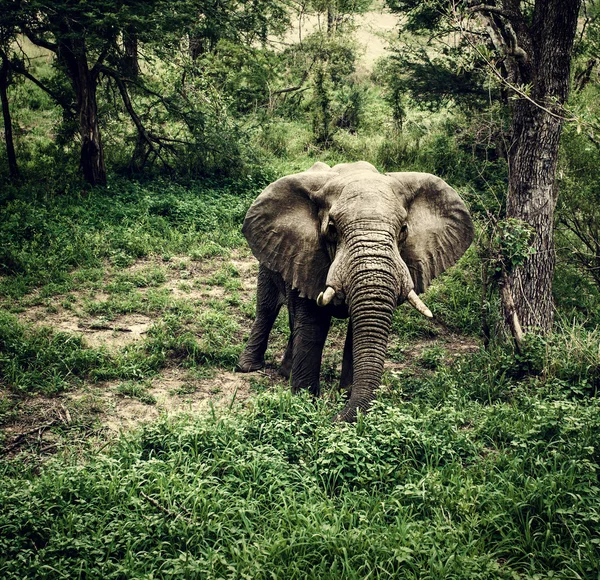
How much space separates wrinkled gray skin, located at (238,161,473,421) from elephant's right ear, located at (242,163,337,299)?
10 mm

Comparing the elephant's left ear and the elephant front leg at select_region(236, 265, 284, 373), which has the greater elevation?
the elephant's left ear

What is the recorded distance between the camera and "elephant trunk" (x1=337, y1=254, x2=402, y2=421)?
560 centimetres

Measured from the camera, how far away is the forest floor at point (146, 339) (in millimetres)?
6223

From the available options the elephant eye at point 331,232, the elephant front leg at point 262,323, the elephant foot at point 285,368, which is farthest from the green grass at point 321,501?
the elephant front leg at point 262,323

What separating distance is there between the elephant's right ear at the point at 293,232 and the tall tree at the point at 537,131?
7.69 feet

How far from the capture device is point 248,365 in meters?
7.90

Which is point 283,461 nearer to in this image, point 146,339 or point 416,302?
point 416,302

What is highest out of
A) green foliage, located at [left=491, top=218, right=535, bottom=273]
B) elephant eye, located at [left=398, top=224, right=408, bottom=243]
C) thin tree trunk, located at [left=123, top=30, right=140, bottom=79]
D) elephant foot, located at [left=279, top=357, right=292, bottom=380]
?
thin tree trunk, located at [left=123, top=30, right=140, bottom=79]

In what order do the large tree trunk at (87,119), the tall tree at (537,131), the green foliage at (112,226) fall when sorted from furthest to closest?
the large tree trunk at (87,119) < the green foliage at (112,226) < the tall tree at (537,131)

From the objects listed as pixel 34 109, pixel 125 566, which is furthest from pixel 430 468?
pixel 34 109

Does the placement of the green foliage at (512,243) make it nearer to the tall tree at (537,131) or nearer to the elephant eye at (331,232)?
the tall tree at (537,131)

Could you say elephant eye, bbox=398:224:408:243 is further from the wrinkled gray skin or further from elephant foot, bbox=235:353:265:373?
elephant foot, bbox=235:353:265:373

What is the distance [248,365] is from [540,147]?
4202 millimetres

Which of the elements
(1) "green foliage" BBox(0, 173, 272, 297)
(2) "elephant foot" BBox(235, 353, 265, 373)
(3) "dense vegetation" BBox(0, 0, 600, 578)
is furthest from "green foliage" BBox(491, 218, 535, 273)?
(1) "green foliage" BBox(0, 173, 272, 297)
